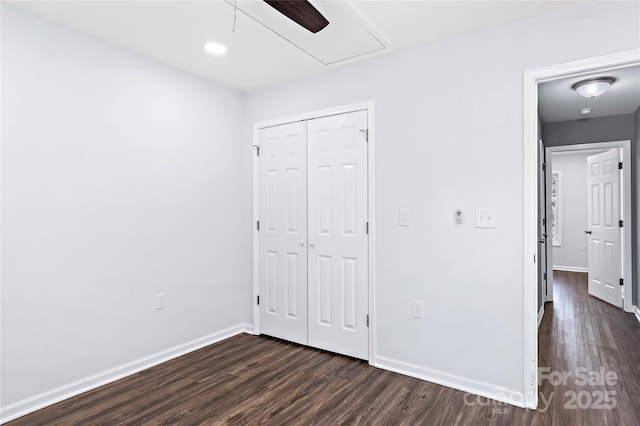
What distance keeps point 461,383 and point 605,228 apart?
383cm

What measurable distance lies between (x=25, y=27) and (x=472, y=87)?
9.61 feet

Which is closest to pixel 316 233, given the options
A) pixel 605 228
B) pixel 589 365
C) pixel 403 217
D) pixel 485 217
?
pixel 403 217

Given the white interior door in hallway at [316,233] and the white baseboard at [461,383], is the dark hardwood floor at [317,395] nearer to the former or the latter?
the white baseboard at [461,383]

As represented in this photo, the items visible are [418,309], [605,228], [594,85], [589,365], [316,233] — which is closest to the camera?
[418,309]

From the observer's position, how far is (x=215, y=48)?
2.73m

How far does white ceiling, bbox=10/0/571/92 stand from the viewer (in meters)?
2.16

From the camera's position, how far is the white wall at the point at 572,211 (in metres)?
7.30

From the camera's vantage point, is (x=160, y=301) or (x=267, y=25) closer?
(x=267, y=25)

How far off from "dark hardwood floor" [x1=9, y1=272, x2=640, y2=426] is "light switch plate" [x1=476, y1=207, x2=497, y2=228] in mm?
1156

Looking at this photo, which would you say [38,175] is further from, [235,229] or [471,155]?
[471,155]

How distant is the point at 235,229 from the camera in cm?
369

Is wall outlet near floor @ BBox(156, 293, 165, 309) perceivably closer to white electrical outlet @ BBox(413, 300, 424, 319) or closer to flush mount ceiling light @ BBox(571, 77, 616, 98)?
white electrical outlet @ BBox(413, 300, 424, 319)

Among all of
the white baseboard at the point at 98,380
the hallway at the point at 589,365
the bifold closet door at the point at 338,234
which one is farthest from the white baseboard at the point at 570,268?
the white baseboard at the point at 98,380

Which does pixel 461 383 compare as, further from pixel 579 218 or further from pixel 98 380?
pixel 579 218
